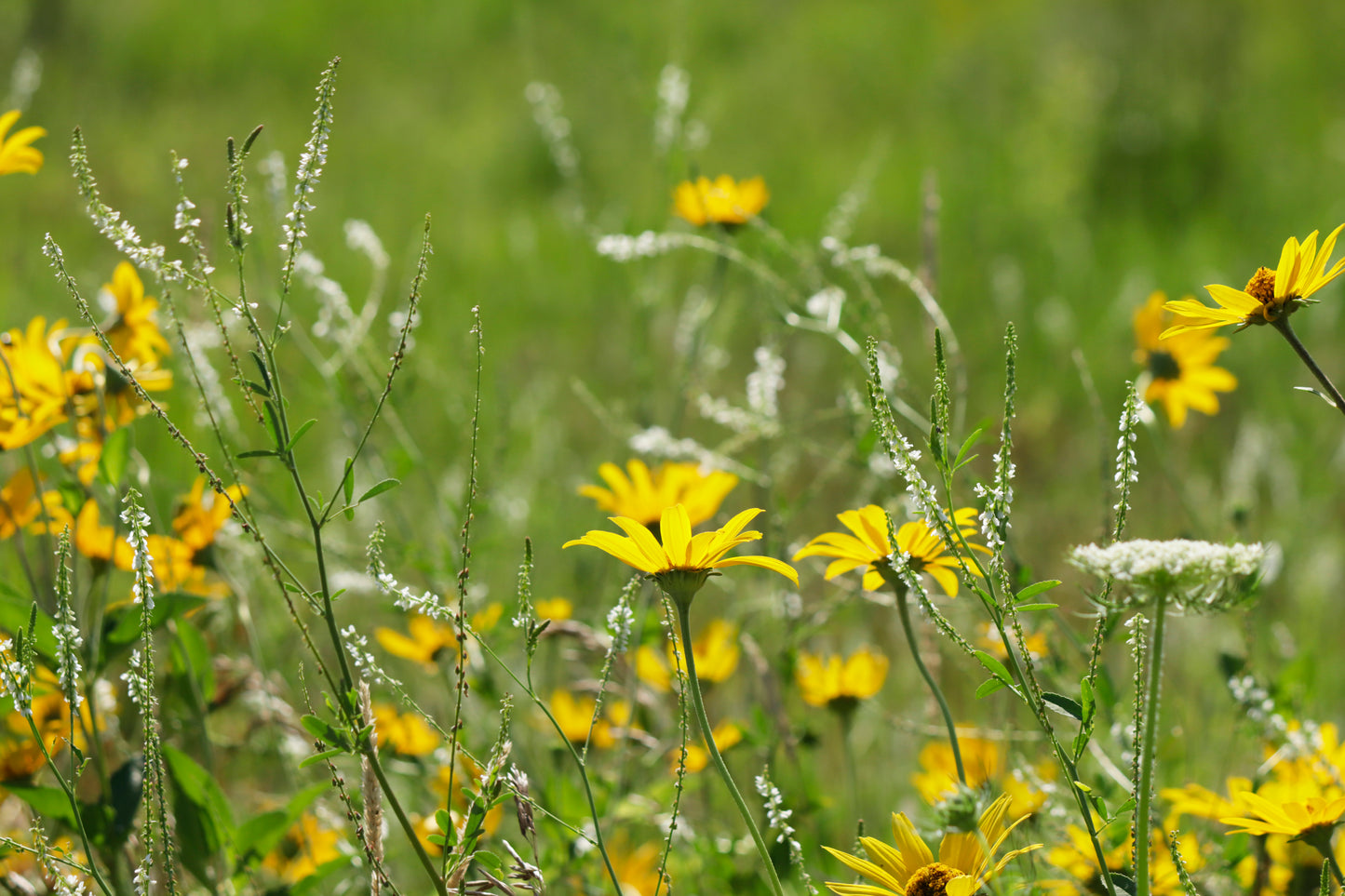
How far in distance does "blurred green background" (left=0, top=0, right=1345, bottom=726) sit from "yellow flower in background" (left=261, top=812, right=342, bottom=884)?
0.53 m

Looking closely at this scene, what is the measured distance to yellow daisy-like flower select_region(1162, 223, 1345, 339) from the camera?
0.91 metres

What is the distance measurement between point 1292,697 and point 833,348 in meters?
2.58

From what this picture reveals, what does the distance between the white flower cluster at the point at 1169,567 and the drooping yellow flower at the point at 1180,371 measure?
95 centimetres

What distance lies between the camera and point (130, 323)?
1427 mm

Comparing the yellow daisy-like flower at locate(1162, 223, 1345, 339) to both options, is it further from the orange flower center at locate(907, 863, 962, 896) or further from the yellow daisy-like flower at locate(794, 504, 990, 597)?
the orange flower center at locate(907, 863, 962, 896)

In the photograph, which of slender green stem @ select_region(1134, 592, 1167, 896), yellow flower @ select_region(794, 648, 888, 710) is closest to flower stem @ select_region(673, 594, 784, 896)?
slender green stem @ select_region(1134, 592, 1167, 896)

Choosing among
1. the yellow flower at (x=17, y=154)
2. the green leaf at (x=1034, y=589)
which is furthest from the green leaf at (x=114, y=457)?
the green leaf at (x=1034, y=589)

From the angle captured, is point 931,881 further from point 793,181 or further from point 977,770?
point 793,181

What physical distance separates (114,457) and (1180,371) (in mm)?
Answer: 1504

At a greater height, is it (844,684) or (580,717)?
(580,717)

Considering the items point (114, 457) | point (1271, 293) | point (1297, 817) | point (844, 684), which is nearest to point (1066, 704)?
point (1297, 817)

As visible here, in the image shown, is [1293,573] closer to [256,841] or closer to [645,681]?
[645,681]

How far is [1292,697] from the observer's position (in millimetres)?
1322

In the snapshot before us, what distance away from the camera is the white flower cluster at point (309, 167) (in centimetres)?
82
